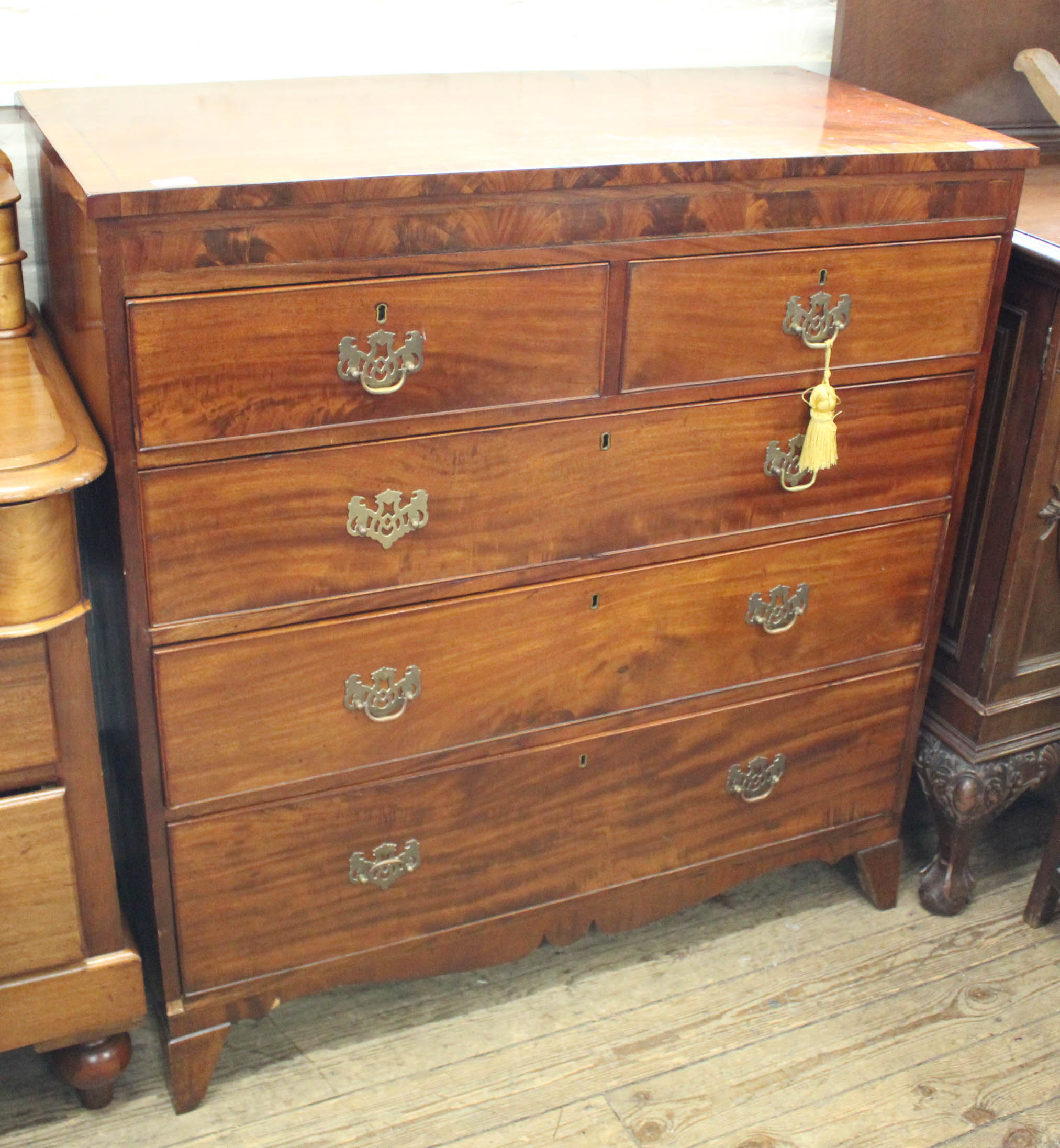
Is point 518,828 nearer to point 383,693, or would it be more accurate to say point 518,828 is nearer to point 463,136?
point 383,693

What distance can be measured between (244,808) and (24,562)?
413 mm

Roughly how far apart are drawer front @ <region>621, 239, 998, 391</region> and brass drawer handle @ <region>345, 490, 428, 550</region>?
28 cm

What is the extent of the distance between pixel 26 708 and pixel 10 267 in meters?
0.51

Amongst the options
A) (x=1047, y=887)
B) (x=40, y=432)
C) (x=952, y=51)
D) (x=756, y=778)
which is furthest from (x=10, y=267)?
(x=1047, y=887)

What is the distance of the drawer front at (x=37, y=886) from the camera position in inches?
60.9

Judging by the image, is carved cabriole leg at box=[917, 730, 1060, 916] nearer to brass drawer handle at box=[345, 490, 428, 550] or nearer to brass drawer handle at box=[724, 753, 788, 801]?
brass drawer handle at box=[724, 753, 788, 801]

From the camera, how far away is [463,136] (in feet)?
5.14

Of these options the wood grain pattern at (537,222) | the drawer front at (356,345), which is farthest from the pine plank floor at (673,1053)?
the wood grain pattern at (537,222)

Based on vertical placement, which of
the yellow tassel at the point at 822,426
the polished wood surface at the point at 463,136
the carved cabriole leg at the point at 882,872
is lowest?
the carved cabriole leg at the point at 882,872

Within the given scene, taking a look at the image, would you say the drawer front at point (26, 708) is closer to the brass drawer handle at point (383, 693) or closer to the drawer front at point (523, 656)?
the drawer front at point (523, 656)

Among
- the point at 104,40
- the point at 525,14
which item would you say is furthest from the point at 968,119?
the point at 104,40

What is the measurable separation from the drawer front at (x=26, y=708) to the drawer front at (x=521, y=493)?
0.14m

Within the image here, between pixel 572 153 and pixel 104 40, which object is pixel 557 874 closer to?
pixel 572 153

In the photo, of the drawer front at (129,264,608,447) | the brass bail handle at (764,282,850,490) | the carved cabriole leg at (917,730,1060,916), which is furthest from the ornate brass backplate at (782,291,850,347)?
the carved cabriole leg at (917,730,1060,916)
